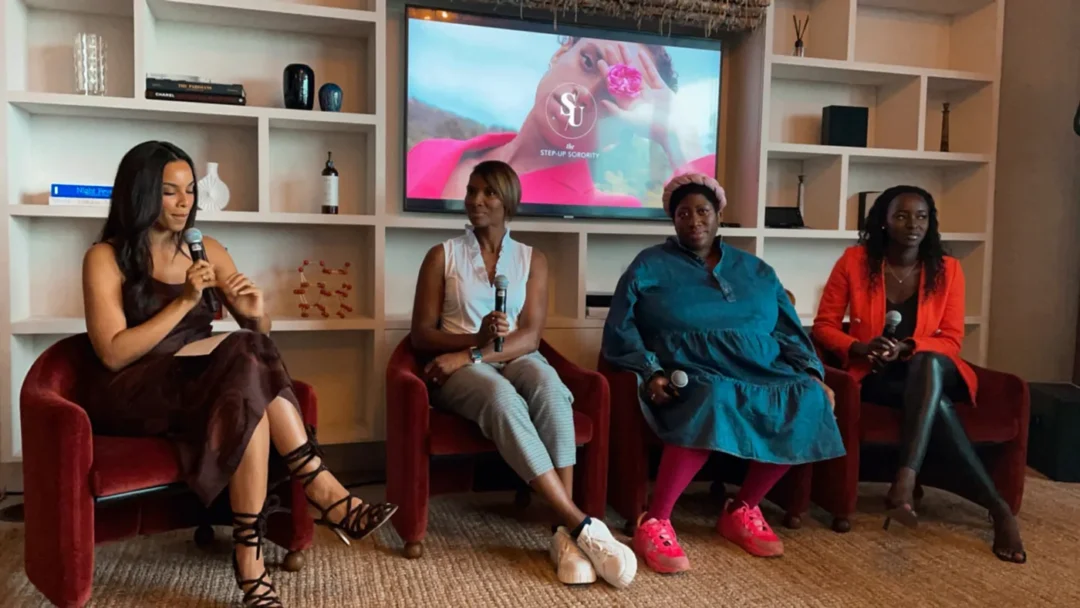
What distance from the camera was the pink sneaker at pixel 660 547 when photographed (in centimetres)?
212

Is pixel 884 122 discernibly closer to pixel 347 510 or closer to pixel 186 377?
pixel 347 510

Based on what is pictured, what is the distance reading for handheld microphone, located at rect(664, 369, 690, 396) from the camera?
224 centimetres

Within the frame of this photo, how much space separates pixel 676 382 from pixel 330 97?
5.31ft

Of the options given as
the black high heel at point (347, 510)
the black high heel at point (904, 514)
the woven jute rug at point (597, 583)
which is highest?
the black high heel at point (347, 510)

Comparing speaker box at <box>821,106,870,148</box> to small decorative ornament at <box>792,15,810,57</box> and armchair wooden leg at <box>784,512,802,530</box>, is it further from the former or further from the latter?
armchair wooden leg at <box>784,512,802,530</box>

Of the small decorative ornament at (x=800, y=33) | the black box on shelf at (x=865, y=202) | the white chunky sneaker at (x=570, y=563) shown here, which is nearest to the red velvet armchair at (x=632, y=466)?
the white chunky sneaker at (x=570, y=563)

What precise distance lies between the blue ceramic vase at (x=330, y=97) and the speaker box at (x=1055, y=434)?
2.94 metres

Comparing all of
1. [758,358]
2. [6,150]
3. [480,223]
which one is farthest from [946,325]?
[6,150]

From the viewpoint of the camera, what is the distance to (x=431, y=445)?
84.0 inches

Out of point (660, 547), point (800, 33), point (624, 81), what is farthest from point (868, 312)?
point (800, 33)

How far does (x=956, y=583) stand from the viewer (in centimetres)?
210

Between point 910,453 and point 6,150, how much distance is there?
297 cm

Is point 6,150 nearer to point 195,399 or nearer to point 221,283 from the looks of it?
point 221,283

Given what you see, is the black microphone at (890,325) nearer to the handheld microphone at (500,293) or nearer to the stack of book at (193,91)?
the handheld microphone at (500,293)
